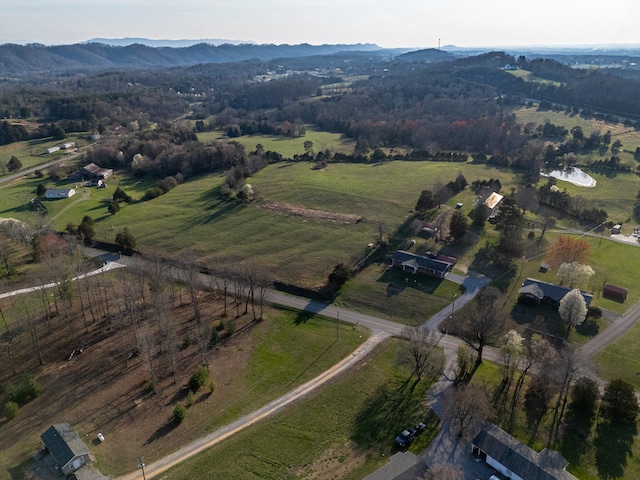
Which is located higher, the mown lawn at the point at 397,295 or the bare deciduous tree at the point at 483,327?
the bare deciduous tree at the point at 483,327

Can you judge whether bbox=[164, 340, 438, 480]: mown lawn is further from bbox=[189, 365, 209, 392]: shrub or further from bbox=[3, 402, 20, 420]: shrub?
bbox=[3, 402, 20, 420]: shrub

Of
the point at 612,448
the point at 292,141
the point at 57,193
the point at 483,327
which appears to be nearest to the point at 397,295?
the point at 483,327

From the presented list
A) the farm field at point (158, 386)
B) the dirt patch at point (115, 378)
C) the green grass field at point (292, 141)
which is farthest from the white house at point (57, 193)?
the farm field at point (158, 386)

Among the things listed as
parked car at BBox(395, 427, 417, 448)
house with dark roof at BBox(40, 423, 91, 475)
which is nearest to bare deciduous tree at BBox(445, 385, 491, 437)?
parked car at BBox(395, 427, 417, 448)

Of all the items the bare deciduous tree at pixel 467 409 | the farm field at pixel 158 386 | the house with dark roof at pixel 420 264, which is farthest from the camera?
the house with dark roof at pixel 420 264

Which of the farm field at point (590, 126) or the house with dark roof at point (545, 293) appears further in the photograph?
the farm field at point (590, 126)

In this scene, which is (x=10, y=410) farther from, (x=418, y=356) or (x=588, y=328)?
(x=588, y=328)

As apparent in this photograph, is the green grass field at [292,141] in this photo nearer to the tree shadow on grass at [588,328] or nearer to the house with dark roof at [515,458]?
the tree shadow on grass at [588,328]
